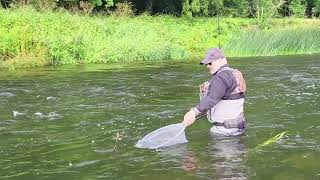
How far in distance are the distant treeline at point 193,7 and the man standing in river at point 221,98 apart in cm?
2727

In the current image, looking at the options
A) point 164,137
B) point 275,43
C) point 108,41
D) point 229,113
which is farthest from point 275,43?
point 164,137

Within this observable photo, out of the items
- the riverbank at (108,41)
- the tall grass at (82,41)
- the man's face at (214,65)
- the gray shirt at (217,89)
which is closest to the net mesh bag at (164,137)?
the gray shirt at (217,89)

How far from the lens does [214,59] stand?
28.7 feet

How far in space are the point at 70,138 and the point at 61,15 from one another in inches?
813

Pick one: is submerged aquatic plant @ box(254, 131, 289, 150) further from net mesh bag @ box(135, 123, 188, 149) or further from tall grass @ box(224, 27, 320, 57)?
tall grass @ box(224, 27, 320, 57)

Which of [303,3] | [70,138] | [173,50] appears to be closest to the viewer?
[70,138]

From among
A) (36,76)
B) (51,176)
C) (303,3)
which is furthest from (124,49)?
(303,3)

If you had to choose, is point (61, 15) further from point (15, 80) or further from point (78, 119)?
point (78, 119)

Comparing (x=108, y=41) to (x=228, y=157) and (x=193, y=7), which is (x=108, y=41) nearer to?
(x=193, y=7)

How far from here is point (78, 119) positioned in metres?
12.0

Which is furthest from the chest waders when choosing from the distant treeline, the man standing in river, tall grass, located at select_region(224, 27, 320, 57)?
the distant treeline

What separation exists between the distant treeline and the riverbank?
5.80 m

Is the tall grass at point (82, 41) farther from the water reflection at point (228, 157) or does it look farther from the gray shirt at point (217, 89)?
the gray shirt at point (217, 89)

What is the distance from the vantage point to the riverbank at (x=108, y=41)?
80.3 feet
